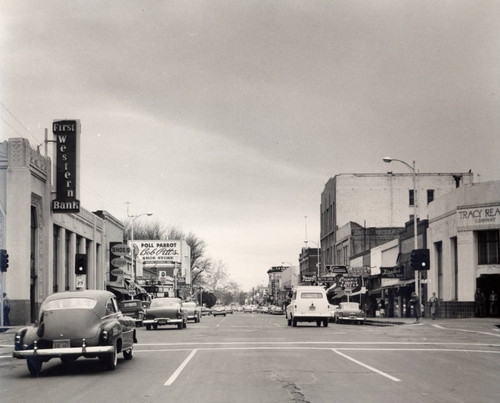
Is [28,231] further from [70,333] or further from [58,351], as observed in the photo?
[58,351]

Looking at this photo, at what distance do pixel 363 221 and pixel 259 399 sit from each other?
8358cm

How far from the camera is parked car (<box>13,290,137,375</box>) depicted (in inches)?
609

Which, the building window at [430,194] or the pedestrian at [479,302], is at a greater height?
the building window at [430,194]

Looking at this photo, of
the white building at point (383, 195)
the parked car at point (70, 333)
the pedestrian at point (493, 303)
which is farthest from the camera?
the white building at point (383, 195)

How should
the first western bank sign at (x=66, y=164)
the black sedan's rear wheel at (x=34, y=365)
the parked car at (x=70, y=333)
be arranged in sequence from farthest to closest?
Result: 1. the first western bank sign at (x=66, y=164)
2. the black sedan's rear wheel at (x=34, y=365)
3. the parked car at (x=70, y=333)

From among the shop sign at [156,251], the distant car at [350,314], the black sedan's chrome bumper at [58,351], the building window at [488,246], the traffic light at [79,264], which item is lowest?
the distant car at [350,314]

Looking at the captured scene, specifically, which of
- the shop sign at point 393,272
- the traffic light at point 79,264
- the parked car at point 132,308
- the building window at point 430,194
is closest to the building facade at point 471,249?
the shop sign at point 393,272

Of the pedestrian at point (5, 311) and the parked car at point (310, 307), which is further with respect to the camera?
the pedestrian at point (5, 311)

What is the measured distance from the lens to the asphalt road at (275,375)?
12.3 m

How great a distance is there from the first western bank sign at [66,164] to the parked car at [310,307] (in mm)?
15717

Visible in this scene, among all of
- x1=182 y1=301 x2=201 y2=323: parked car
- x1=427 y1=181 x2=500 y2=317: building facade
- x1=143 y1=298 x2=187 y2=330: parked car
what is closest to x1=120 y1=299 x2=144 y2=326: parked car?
x1=143 y1=298 x2=187 y2=330: parked car

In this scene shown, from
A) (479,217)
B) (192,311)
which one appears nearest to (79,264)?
(192,311)

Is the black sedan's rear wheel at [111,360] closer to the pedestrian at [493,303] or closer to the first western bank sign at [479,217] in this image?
the first western bank sign at [479,217]

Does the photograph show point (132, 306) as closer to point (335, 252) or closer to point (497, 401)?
point (497, 401)
